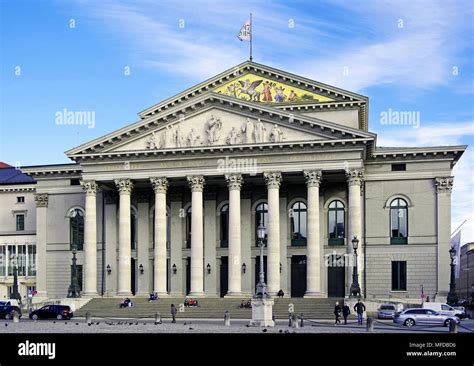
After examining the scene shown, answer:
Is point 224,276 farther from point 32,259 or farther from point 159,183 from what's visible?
point 32,259

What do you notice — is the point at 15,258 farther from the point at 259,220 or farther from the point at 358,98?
the point at 358,98

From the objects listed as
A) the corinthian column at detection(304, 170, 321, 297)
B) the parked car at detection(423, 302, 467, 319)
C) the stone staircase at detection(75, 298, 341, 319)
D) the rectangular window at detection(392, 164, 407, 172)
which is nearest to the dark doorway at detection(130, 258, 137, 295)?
the stone staircase at detection(75, 298, 341, 319)

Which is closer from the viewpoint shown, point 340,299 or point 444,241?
point 340,299

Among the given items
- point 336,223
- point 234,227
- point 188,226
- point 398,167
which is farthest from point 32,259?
point 398,167

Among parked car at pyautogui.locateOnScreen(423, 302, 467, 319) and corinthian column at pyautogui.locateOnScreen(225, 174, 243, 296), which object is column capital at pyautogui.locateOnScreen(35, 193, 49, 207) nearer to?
corinthian column at pyautogui.locateOnScreen(225, 174, 243, 296)

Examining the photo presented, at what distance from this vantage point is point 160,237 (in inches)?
2564

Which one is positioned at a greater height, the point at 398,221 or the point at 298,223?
the point at 398,221

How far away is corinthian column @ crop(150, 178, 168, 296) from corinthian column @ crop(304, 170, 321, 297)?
12896 mm

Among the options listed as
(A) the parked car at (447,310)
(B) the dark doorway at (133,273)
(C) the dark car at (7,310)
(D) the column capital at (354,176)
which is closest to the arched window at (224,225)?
(B) the dark doorway at (133,273)

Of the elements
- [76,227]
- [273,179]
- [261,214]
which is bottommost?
[76,227]

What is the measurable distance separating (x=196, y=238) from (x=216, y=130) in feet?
31.7
